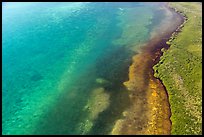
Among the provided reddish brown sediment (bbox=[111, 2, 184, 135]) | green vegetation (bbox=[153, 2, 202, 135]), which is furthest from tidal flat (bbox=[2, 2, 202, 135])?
green vegetation (bbox=[153, 2, 202, 135])

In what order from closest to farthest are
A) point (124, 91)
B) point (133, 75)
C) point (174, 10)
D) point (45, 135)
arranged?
1. point (45, 135)
2. point (124, 91)
3. point (133, 75)
4. point (174, 10)

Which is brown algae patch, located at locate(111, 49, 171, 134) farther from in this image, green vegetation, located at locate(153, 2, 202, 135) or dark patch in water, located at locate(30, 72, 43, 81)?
dark patch in water, located at locate(30, 72, 43, 81)

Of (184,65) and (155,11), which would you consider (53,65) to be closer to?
(184,65)

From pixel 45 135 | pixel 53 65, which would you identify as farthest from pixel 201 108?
pixel 53 65

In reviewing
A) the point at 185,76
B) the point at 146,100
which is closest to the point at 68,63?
the point at 146,100

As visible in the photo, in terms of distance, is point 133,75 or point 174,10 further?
point 174,10

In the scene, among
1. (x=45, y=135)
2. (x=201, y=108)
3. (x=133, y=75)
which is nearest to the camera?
(x=45, y=135)

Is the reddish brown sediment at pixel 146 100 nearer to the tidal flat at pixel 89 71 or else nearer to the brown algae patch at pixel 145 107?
the brown algae patch at pixel 145 107

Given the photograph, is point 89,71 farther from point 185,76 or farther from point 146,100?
point 185,76
